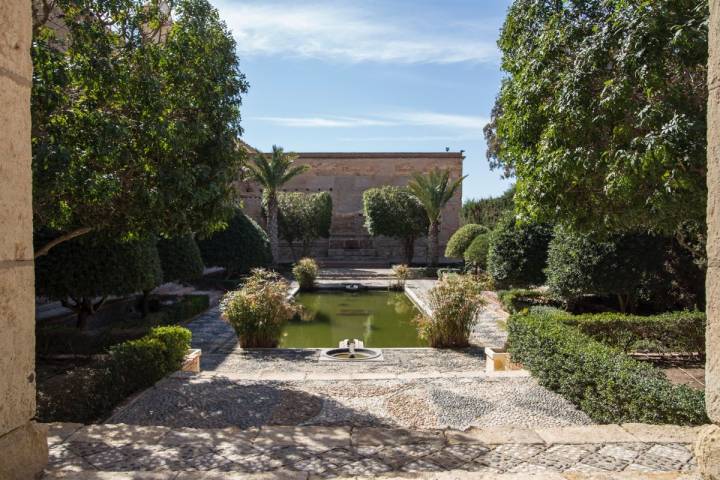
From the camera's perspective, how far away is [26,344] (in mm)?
2424

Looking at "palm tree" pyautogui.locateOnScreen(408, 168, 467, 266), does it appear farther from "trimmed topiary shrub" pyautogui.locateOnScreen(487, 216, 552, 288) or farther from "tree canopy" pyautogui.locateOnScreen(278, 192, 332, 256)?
"trimmed topiary shrub" pyautogui.locateOnScreen(487, 216, 552, 288)

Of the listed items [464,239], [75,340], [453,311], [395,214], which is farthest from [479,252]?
[75,340]

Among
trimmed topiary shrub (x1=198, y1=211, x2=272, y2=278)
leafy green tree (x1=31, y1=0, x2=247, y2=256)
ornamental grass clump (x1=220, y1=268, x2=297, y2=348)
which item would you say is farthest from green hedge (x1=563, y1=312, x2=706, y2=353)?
trimmed topiary shrub (x1=198, y1=211, x2=272, y2=278)

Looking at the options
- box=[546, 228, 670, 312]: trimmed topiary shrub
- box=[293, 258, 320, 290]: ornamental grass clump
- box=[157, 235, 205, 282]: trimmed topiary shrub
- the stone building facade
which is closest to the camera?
box=[546, 228, 670, 312]: trimmed topiary shrub

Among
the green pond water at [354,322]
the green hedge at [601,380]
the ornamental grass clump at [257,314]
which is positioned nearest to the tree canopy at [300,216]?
the green pond water at [354,322]

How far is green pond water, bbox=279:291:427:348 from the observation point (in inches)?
441

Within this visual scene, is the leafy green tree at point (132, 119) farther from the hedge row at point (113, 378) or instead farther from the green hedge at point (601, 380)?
the green hedge at point (601, 380)

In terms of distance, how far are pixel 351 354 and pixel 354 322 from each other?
4.38 m

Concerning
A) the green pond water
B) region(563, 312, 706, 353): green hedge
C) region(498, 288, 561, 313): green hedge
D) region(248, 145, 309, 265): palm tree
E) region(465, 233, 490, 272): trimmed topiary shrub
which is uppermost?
region(248, 145, 309, 265): palm tree

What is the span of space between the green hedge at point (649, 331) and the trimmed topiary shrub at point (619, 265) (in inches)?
69.7

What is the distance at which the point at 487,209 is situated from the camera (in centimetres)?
2656

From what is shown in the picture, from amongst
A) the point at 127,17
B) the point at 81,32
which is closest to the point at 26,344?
the point at 81,32

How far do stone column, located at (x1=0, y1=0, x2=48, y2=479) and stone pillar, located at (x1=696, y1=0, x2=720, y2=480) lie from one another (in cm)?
266

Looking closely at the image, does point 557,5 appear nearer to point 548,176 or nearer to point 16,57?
point 548,176
